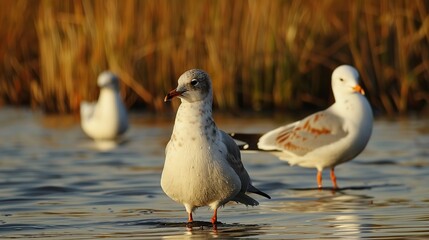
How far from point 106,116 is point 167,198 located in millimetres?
5872

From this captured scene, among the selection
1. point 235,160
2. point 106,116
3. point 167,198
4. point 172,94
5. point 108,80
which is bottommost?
point 167,198

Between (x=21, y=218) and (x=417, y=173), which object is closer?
(x=21, y=218)

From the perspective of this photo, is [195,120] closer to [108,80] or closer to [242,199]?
[242,199]

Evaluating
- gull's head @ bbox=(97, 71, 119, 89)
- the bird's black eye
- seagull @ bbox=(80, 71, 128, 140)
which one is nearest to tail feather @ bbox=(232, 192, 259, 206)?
the bird's black eye

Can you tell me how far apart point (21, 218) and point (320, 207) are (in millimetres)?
2273

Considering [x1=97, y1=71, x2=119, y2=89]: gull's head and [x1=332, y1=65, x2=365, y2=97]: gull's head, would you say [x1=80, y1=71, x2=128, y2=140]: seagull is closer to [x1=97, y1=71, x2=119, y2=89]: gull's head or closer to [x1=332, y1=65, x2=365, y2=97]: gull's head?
[x1=97, y1=71, x2=119, y2=89]: gull's head

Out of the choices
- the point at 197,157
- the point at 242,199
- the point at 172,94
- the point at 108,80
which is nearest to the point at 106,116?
the point at 108,80

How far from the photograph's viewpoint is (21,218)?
8094 mm

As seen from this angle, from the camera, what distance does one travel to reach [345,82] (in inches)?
404

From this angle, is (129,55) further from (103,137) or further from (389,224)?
(389,224)

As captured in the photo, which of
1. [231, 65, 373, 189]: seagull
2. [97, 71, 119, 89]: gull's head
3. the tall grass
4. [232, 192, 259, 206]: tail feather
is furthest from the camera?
the tall grass

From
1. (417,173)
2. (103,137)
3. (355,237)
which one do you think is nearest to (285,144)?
(417,173)

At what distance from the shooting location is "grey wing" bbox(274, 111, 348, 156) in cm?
986

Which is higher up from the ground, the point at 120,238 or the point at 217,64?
the point at 217,64
